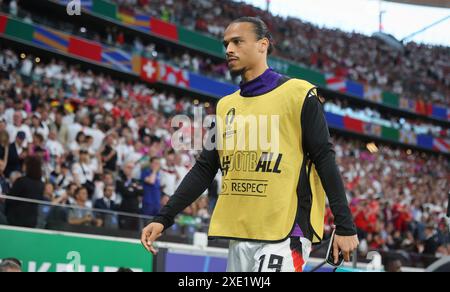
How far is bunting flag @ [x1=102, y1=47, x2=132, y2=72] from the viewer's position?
24703 mm

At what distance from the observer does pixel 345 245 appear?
2971 mm

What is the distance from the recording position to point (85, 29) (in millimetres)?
26641

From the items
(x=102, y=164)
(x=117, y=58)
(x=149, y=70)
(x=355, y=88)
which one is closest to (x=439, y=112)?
(x=355, y=88)

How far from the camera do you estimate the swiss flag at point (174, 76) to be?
26.8 m

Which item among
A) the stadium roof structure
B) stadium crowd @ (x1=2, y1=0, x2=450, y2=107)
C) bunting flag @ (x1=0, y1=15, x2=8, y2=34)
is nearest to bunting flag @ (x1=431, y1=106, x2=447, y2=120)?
stadium crowd @ (x1=2, y1=0, x2=450, y2=107)

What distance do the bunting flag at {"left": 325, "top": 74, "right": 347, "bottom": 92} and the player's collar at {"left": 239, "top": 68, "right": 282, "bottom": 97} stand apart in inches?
1224

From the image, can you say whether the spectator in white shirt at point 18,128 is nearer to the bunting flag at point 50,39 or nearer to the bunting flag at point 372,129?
the bunting flag at point 50,39

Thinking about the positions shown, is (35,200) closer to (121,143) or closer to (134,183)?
(134,183)

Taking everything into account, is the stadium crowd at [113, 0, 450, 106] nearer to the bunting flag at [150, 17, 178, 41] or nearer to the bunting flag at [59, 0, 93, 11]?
the bunting flag at [150, 17, 178, 41]

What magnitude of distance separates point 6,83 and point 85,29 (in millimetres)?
14186

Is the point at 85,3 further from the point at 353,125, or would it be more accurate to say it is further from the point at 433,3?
the point at 433,3

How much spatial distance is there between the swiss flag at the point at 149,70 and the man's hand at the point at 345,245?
911 inches

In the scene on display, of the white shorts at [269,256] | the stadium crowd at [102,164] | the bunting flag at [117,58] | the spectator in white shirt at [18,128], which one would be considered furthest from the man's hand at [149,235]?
the bunting flag at [117,58]

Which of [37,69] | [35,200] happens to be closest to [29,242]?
[35,200]
